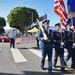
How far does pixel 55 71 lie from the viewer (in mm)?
8773

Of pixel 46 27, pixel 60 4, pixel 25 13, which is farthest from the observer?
pixel 25 13

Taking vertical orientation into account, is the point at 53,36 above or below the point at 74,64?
above

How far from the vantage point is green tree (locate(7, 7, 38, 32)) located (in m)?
70.1

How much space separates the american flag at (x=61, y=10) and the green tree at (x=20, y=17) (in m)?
59.0

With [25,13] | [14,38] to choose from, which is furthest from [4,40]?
[25,13]

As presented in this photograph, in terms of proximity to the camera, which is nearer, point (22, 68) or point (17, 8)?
point (22, 68)

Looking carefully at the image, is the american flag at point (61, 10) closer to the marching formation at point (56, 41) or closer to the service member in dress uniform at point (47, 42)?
the marching formation at point (56, 41)

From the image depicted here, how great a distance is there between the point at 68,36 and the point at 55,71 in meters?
1.42

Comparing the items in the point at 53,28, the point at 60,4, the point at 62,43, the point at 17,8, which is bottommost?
the point at 62,43

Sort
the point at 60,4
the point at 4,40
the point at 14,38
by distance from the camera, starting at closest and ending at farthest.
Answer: the point at 60,4 < the point at 14,38 < the point at 4,40

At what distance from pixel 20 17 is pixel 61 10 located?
60128 millimetres

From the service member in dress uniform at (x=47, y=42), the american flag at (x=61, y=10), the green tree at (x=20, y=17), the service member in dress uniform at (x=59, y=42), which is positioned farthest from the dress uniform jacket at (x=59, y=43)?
the green tree at (x=20, y=17)

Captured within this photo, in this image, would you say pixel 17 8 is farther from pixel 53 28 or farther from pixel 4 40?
pixel 53 28

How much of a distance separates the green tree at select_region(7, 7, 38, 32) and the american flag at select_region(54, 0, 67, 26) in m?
59.0
